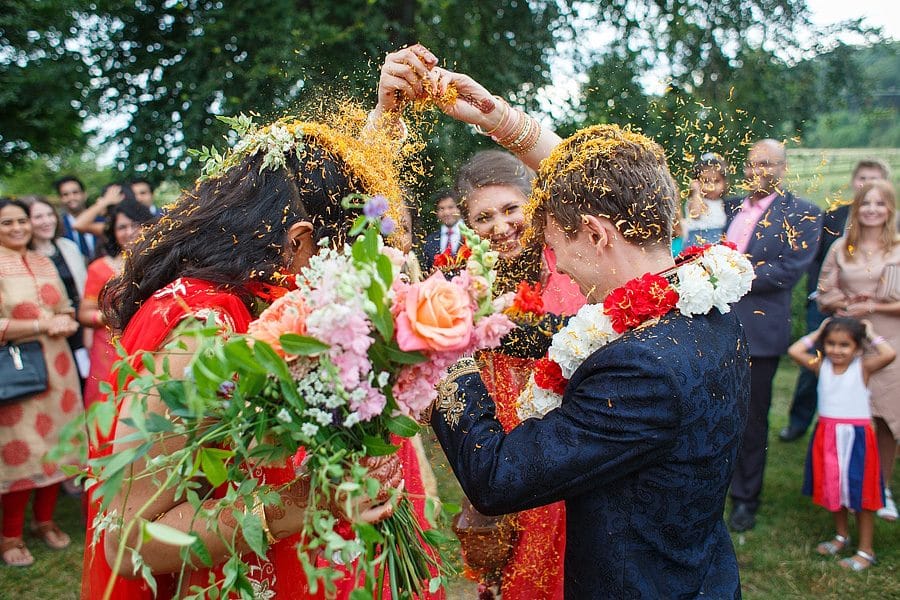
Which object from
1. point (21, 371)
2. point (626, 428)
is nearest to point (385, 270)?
point (626, 428)

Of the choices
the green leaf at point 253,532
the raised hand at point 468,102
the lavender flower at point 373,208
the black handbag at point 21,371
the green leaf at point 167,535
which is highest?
the raised hand at point 468,102

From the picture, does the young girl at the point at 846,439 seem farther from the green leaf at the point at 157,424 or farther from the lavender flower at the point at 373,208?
the green leaf at the point at 157,424

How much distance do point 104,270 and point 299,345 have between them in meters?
4.61

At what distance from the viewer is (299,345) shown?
1.51 metres

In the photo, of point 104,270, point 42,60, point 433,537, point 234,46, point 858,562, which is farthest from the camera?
point 42,60

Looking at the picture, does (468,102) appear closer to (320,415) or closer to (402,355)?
(402,355)

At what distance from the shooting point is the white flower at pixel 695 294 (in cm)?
207

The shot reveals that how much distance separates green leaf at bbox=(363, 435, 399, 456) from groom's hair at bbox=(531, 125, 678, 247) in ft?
3.07

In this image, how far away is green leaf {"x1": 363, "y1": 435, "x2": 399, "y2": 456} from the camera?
5.60 ft

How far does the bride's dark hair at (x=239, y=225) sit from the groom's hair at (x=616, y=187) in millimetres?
666

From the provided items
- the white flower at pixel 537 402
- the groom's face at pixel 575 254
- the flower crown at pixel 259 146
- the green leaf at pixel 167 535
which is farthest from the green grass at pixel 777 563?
the green leaf at pixel 167 535

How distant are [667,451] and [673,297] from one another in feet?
1.45

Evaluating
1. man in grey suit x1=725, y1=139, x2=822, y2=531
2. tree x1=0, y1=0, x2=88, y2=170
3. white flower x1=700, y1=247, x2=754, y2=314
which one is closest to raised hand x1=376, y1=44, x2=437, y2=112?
white flower x1=700, y1=247, x2=754, y2=314

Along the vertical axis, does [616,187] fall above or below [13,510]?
above
